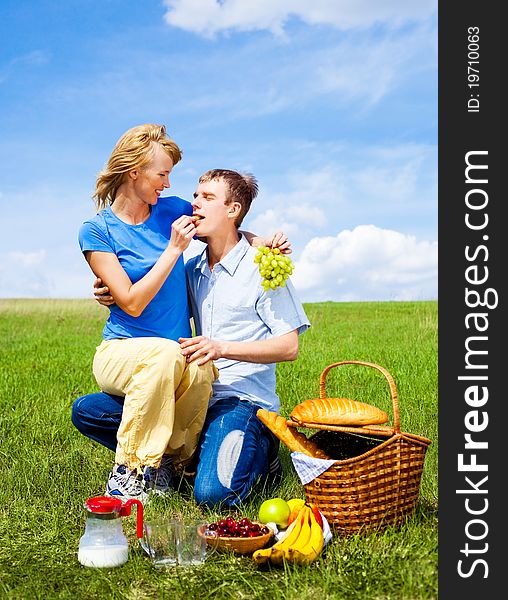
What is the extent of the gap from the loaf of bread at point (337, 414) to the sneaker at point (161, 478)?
40.0 inches

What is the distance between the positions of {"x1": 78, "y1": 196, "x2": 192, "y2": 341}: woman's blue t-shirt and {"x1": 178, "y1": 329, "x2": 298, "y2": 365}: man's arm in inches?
16.0

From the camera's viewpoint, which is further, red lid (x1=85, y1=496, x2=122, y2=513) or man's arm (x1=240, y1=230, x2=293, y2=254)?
man's arm (x1=240, y1=230, x2=293, y2=254)

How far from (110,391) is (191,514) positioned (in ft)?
2.86

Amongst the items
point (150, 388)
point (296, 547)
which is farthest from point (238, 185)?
point (296, 547)

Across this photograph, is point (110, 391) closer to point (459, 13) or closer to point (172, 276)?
point (172, 276)

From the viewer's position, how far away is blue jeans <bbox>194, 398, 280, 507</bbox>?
4543mm

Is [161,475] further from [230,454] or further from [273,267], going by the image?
[273,267]

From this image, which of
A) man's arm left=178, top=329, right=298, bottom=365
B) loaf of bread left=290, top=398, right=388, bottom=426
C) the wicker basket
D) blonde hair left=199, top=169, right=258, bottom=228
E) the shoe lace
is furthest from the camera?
blonde hair left=199, top=169, right=258, bottom=228

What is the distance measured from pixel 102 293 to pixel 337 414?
5.21ft

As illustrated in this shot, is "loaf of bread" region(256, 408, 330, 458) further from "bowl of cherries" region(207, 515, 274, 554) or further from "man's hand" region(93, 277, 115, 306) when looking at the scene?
"man's hand" region(93, 277, 115, 306)

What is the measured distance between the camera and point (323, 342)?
39.6 feet

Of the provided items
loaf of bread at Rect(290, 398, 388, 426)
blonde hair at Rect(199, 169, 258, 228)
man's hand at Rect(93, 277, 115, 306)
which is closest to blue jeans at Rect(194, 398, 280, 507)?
loaf of bread at Rect(290, 398, 388, 426)

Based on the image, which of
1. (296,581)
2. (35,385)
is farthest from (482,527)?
(35,385)

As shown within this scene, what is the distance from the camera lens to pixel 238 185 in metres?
4.80
